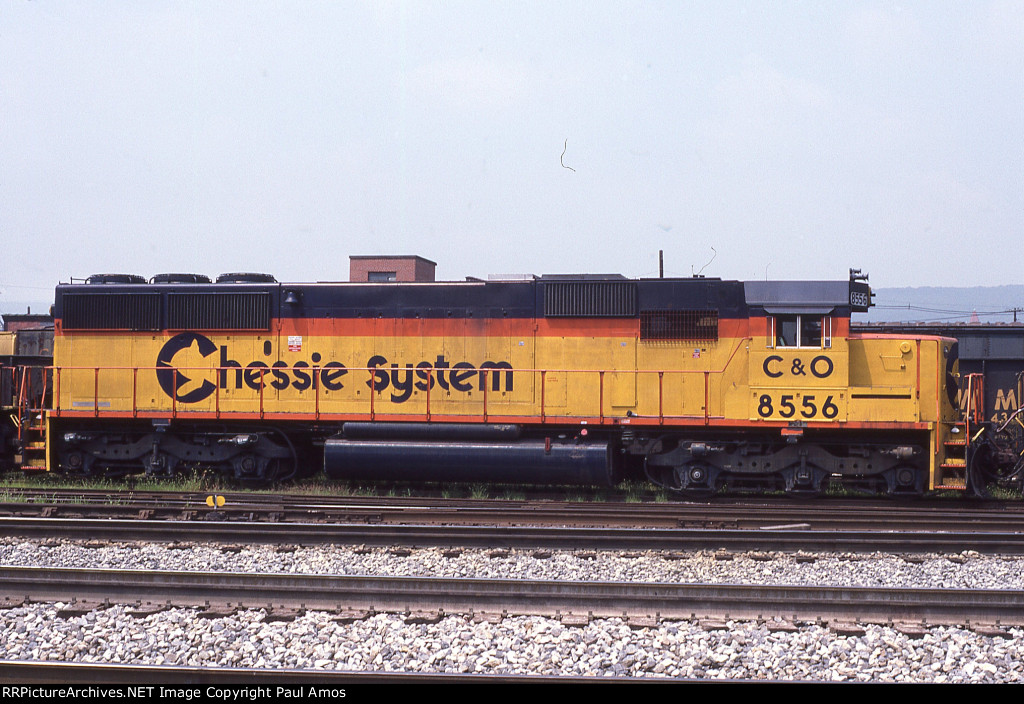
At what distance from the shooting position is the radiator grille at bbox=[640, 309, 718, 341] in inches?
477

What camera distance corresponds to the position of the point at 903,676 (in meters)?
5.36

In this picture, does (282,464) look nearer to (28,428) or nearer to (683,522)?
(28,428)

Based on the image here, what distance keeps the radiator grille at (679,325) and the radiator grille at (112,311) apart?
25.5 feet

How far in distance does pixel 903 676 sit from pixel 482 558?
4.16m

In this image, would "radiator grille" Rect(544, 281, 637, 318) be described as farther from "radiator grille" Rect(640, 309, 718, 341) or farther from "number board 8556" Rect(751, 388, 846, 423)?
"number board 8556" Rect(751, 388, 846, 423)

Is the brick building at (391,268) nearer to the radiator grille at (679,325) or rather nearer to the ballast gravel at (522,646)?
the radiator grille at (679,325)

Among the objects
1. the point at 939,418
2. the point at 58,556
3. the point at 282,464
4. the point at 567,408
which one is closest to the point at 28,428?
Result: the point at 282,464

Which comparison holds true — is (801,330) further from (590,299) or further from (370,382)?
(370,382)

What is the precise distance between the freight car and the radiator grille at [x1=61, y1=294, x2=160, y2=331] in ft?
0.12

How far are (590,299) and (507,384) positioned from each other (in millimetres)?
1781

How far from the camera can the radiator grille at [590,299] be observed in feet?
40.7

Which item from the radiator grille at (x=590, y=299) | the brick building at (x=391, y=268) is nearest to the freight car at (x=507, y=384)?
the radiator grille at (x=590, y=299)

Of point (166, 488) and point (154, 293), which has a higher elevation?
point (154, 293)

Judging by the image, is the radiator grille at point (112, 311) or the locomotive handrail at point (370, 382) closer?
the locomotive handrail at point (370, 382)
